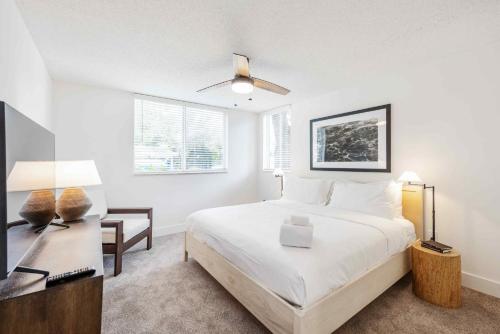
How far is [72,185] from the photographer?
2.07 m

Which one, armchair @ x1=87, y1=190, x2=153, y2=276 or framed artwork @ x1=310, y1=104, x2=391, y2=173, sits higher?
framed artwork @ x1=310, y1=104, x2=391, y2=173

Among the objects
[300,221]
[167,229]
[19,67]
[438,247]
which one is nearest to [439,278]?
[438,247]

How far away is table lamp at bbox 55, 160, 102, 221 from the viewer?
2043 millimetres

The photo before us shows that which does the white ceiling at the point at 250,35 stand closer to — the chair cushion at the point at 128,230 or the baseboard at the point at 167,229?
the chair cushion at the point at 128,230

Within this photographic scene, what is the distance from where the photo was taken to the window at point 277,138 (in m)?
4.61

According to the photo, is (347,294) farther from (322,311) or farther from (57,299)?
(57,299)

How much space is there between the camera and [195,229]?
2.58 m

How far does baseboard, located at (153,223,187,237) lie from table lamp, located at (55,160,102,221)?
182cm

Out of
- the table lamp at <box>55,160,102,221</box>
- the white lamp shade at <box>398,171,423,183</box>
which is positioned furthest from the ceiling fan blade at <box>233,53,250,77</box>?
the white lamp shade at <box>398,171,423,183</box>

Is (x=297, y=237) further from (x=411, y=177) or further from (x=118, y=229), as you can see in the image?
(x=118, y=229)

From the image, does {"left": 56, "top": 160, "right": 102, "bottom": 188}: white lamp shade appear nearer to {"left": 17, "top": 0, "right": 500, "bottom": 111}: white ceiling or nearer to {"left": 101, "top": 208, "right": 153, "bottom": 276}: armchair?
{"left": 101, "top": 208, "right": 153, "bottom": 276}: armchair

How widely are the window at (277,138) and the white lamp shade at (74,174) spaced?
3.36 metres

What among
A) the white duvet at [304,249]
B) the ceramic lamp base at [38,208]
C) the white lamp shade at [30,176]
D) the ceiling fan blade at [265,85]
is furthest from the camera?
the ceiling fan blade at [265,85]

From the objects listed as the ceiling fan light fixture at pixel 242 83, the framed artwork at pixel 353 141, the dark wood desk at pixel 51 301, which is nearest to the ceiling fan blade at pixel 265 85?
the ceiling fan light fixture at pixel 242 83
